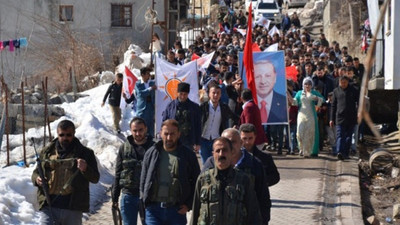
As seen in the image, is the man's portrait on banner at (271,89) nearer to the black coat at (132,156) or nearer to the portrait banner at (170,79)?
the portrait banner at (170,79)

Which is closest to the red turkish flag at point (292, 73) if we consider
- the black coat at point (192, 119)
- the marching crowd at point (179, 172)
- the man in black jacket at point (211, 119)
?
the marching crowd at point (179, 172)

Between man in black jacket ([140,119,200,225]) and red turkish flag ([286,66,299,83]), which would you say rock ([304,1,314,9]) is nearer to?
red turkish flag ([286,66,299,83])

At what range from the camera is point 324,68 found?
61.5 ft

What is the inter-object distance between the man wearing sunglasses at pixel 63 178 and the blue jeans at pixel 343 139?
29.6 feet

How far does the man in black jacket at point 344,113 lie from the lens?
1578 centimetres

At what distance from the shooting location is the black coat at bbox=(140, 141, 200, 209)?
7.25m

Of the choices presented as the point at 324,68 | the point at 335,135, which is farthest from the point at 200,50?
the point at 335,135

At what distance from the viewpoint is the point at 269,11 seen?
4959 centimetres

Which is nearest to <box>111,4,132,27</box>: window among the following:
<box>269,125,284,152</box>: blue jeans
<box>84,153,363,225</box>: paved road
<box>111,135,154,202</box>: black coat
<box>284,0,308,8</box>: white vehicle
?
<box>284,0,308,8</box>: white vehicle

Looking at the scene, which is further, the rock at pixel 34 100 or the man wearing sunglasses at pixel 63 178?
the rock at pixel 34 100

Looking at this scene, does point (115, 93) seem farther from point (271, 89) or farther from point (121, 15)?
point (121, 15)

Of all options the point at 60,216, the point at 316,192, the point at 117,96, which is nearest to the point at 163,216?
the point at 60,216

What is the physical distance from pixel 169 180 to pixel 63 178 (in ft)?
3.24

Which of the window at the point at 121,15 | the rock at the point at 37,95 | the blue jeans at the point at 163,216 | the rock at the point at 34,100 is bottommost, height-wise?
the blue jeans at the point at 163,216
